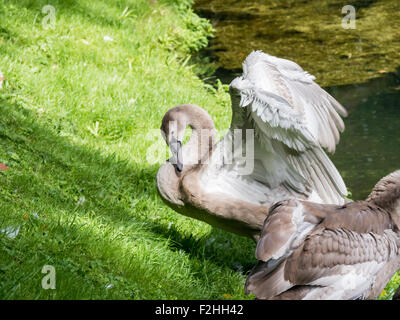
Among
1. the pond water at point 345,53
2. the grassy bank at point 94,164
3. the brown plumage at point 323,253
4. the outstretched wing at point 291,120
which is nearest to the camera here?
the brown plumage at point 323,253

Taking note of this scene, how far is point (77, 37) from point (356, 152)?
364 centimetres

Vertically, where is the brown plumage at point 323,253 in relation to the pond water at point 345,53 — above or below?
below

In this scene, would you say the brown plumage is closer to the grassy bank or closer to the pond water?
the grassy bank

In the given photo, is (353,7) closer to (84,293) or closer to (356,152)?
(356,152)

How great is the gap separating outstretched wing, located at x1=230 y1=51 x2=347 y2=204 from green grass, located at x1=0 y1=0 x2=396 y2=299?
93 centimetres

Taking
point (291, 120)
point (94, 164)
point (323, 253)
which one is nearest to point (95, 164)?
point (94, 164)

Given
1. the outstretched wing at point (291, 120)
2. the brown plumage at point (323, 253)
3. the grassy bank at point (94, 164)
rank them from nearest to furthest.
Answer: the brown plumage at point (323, 253), the grassy bank at point (94, 164), the outstretched wing at point (291, 120)

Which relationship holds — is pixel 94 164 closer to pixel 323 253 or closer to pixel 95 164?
pixel 95 164

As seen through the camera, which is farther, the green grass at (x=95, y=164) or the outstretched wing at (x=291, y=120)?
the outstretched wing at (x=291, y=120)

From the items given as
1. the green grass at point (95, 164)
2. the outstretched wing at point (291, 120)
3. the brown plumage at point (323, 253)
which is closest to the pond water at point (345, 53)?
the green grass at point (95, 164)

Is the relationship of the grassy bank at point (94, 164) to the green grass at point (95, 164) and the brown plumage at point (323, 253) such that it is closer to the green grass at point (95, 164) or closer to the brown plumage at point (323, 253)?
the green grass at point (95, 164)

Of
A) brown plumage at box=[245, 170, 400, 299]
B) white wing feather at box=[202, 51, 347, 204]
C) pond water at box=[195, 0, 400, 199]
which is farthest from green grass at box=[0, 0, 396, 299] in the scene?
pond water at box=[195, 0, 400, 199]

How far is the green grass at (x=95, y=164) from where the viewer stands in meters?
4.41

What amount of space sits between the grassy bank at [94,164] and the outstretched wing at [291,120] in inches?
36.4
